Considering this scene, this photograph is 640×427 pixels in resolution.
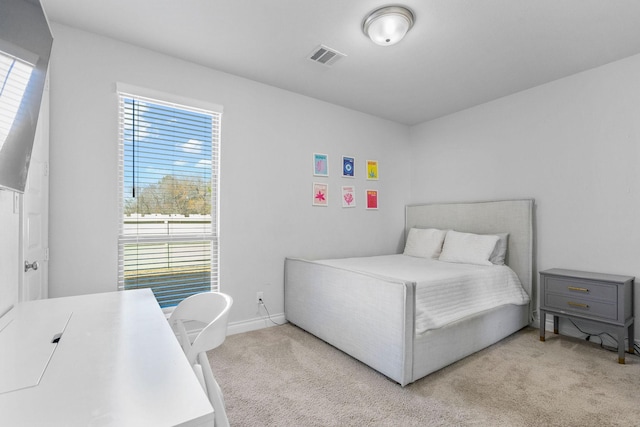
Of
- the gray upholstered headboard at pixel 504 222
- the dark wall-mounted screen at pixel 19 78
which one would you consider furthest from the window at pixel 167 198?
the gray upholstered headboard at pixel 504 222

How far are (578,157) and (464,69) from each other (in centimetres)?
132

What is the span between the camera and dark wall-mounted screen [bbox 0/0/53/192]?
934 millimetres

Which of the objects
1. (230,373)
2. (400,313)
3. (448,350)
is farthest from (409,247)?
(230,373)

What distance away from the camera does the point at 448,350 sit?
2201mm

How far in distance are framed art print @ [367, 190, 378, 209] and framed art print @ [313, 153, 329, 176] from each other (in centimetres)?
69

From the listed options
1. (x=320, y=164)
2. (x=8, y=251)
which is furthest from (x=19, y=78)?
(x=320, y=164)

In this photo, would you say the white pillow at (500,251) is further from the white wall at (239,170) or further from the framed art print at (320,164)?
the framed art print at (320,164)

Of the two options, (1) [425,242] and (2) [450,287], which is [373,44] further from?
(1) [425,242]

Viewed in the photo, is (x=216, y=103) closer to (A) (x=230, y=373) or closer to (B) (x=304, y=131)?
(B) (x=304, y=131)

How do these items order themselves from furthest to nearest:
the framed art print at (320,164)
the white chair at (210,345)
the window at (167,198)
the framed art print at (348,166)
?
1. the framed art print at (348,166)
2. the framed art print at (320,164)
3. the window at (167,198)
4. the white chair at (210,345)

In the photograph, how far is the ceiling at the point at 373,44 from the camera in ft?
6.40

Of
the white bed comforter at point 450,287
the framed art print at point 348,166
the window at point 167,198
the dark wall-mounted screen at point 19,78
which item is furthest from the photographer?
the framed art print at point 348,166

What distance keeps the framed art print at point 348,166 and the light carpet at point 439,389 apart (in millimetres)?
1907

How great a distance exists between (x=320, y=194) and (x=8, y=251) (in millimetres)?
2508
